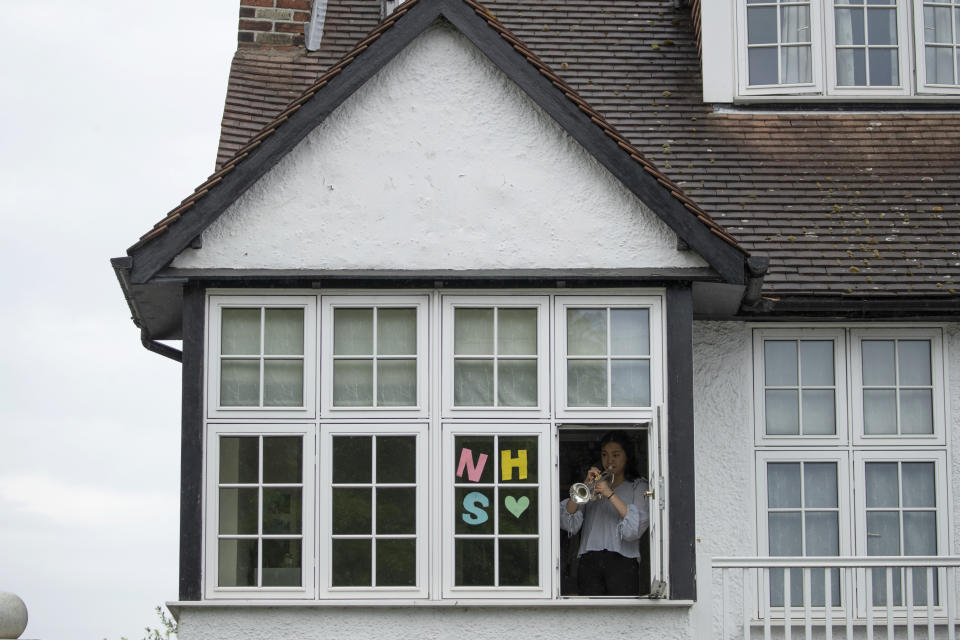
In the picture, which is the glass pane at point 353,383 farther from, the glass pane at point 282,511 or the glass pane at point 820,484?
the glass pane at point 820,484

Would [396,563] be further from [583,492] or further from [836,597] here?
[836,597]

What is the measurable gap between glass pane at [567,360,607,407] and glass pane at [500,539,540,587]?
43.3 inches

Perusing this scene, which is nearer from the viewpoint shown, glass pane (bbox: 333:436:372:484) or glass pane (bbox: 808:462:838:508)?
glass pane (bbox: 333:436:372:484)

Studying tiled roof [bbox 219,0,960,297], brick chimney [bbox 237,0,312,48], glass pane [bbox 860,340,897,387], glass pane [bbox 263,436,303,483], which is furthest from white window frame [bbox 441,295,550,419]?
brick chimney [bbox 237,0,312,48]

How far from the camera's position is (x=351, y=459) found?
1172 cm

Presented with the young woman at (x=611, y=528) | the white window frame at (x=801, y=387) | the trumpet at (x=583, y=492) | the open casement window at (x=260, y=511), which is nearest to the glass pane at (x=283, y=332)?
the open casement window at (x=260, y=511)

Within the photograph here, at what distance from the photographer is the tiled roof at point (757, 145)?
13.2 m

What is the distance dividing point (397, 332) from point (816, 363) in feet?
11.7

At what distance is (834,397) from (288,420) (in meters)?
4.46

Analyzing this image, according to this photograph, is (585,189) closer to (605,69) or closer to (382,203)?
(382,203)

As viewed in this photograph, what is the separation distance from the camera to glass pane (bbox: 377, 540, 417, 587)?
1155 cm

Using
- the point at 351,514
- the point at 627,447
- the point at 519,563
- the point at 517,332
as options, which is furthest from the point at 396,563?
the point at 627,447

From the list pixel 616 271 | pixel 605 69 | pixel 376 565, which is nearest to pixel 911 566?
pixel 616 271

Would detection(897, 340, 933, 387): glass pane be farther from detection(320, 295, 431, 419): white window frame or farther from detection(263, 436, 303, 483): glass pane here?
detection(263, 436, 303, 483): glass pane
